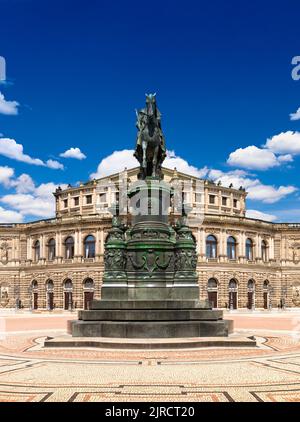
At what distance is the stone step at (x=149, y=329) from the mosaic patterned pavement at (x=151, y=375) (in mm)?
1780

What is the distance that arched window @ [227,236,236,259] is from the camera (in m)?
80.8

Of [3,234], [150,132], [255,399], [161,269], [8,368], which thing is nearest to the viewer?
[255,399]

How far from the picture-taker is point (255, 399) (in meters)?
9.51

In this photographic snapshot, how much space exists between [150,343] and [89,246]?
210ft

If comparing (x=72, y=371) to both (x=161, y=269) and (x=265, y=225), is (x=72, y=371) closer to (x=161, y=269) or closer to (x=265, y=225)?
(x=161, y=269)

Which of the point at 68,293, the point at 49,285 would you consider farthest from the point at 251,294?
the point at 49,285

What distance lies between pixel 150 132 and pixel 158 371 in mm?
13421

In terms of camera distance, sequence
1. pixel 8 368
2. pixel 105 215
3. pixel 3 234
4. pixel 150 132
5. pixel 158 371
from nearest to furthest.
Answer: pixel 158 371 < pixel 8 368 < pixel 150 132 < pixel 105 215 < pixel 3 234

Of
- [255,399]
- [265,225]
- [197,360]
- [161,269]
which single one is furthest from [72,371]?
[265,225]

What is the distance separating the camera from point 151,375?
40.0 feet

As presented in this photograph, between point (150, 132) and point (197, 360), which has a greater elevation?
point (150, 132)

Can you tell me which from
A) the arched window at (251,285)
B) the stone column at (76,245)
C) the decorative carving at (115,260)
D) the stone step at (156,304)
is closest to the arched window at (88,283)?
the stone column at (76,245)

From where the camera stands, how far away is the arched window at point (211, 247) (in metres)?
79.7

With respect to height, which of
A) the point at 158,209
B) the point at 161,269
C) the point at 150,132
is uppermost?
the point at 150,132
